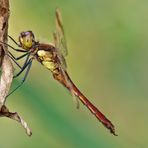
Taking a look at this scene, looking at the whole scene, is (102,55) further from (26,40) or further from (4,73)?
(4,73)

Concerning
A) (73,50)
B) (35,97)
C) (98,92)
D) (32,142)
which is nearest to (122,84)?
(98,92)

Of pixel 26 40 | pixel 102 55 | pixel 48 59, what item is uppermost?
pixel 26 40

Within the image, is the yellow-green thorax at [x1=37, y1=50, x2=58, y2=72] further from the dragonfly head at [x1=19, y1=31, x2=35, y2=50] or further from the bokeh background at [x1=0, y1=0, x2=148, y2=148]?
the bokeh background at [x1=0, y1=0, x2=148, y2=148]

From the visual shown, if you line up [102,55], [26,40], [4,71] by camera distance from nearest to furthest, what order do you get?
[4,71], [26,40], [102,55]

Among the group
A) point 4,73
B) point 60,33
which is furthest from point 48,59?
point 4,73

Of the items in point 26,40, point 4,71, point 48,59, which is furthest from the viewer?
point 48,59

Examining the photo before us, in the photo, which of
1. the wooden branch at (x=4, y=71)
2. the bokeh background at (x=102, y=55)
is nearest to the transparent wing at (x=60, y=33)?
the bokeh background at (x=102, y=55)

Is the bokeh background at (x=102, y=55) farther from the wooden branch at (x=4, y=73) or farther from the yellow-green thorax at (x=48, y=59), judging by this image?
the wooden branch at (x=4, y=73)

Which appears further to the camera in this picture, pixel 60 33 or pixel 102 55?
pixel 102 55

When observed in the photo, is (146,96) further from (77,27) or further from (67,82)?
(67,82)
